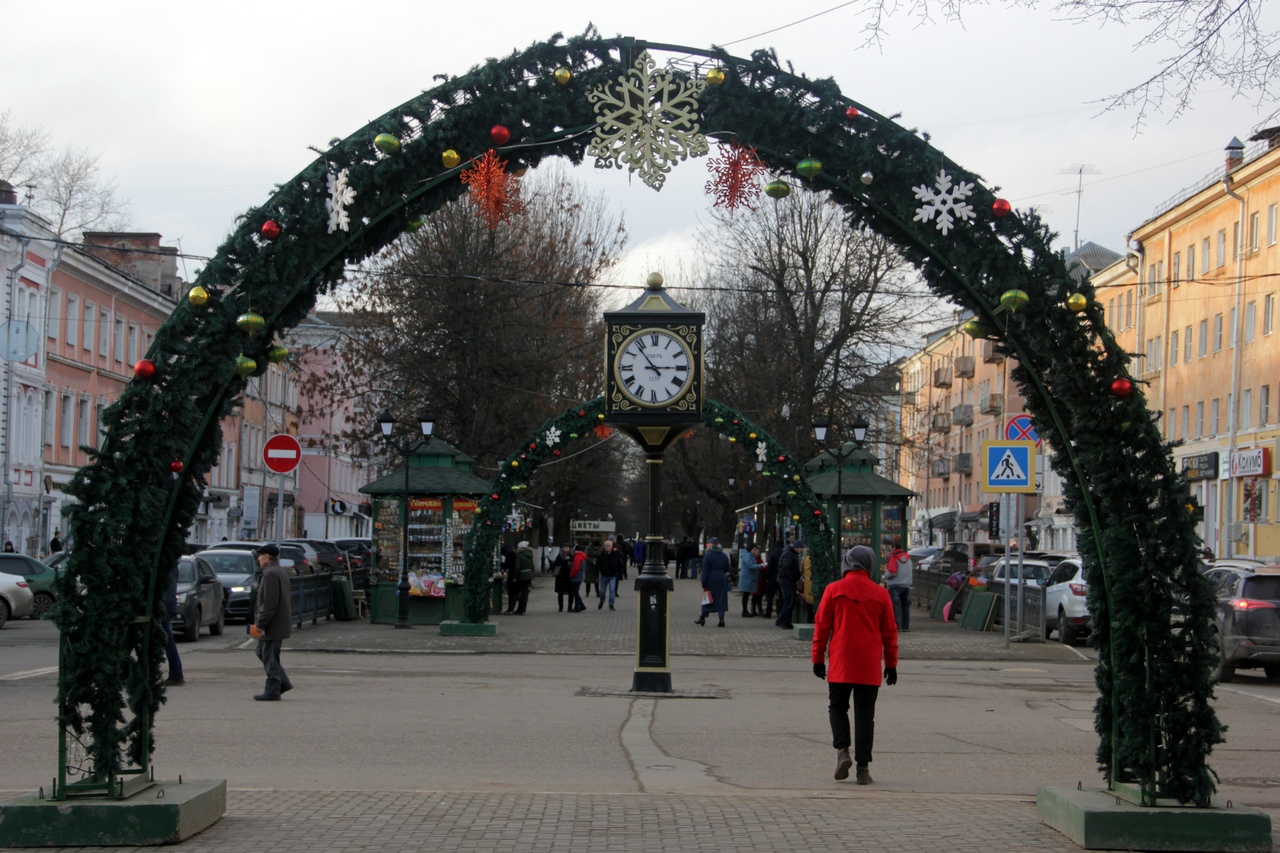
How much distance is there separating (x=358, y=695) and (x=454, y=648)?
7428 millimetres

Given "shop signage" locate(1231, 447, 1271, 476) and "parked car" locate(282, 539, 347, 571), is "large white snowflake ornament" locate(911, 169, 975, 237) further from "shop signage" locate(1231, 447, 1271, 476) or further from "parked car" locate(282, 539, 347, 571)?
"shop signage" locate(1231, 447, 1271, 476)

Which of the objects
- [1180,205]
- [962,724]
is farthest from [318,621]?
[1180,205]

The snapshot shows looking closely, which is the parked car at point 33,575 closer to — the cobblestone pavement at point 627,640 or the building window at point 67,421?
the cobblestone pavement at point 627,640

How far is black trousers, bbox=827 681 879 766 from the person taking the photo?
1090cm

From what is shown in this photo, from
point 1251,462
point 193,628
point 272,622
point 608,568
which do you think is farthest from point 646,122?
point 1251,462

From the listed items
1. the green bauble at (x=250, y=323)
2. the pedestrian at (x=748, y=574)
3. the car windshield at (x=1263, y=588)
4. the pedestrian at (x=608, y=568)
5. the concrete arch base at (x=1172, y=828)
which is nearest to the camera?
the concrete arch base at (x=1172, y=828)

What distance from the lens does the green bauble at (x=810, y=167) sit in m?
8.90

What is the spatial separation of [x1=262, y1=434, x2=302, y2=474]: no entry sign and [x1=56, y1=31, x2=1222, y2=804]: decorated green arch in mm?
15286

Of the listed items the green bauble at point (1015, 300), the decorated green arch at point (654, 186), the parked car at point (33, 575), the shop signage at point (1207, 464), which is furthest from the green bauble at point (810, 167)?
the shop signage at point (1207, 464)

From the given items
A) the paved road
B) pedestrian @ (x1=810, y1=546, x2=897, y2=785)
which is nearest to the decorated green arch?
the paved road

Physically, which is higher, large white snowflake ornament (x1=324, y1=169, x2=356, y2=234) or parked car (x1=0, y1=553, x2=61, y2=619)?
large white snowflake ornament (x1=324, y1=169, x2=356, y2=234)

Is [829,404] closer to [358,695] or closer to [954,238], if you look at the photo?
[358,695]

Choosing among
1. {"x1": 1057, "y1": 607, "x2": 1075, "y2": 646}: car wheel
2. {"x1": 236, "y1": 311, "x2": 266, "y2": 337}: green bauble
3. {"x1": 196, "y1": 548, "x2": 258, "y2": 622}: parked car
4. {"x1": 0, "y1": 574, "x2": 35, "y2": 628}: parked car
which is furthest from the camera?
{"x1": 196, "y1": 548, "x2": 258, "y2": 622}: parked car

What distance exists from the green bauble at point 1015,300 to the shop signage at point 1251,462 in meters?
45.2
